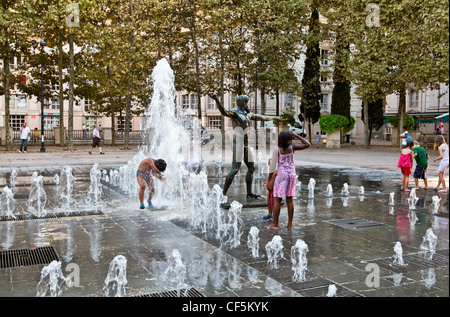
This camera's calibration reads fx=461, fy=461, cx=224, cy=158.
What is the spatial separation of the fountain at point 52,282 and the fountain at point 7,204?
4.10 m

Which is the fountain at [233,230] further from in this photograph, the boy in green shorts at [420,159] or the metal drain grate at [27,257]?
the boy in green shorts at [420,159]

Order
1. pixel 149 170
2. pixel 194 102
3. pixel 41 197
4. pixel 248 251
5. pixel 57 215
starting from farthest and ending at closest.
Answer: pixel 194 102
pixel 41 197
pixel 149 170
pixel 57 215
pixel 248 251

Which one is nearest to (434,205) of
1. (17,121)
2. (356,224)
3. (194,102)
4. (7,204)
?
(356,224)

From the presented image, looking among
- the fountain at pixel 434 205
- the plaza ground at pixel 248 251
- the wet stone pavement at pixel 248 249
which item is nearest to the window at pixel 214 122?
the wet stone pavement at pixel 248 249

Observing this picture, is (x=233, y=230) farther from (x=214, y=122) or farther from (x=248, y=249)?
(x=214, y=122)

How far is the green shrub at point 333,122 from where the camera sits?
35.0 meters

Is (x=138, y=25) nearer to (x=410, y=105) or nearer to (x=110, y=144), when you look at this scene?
(x=110, y=144)

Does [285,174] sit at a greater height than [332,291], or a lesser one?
greater

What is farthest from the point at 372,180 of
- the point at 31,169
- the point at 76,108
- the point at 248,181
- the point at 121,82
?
the point at 76,108

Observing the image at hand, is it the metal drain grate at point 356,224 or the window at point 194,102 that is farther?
the window at point 194,102

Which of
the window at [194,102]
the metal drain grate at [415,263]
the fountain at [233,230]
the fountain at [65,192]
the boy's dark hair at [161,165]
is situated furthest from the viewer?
the window at [194,102]

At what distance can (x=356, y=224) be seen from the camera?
25.6ft

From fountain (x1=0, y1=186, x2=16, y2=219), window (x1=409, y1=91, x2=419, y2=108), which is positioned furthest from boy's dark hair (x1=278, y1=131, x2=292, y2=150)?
window (x1=409, y1=91, x2=419, y2=108)

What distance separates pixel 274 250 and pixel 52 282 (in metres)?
2.63
